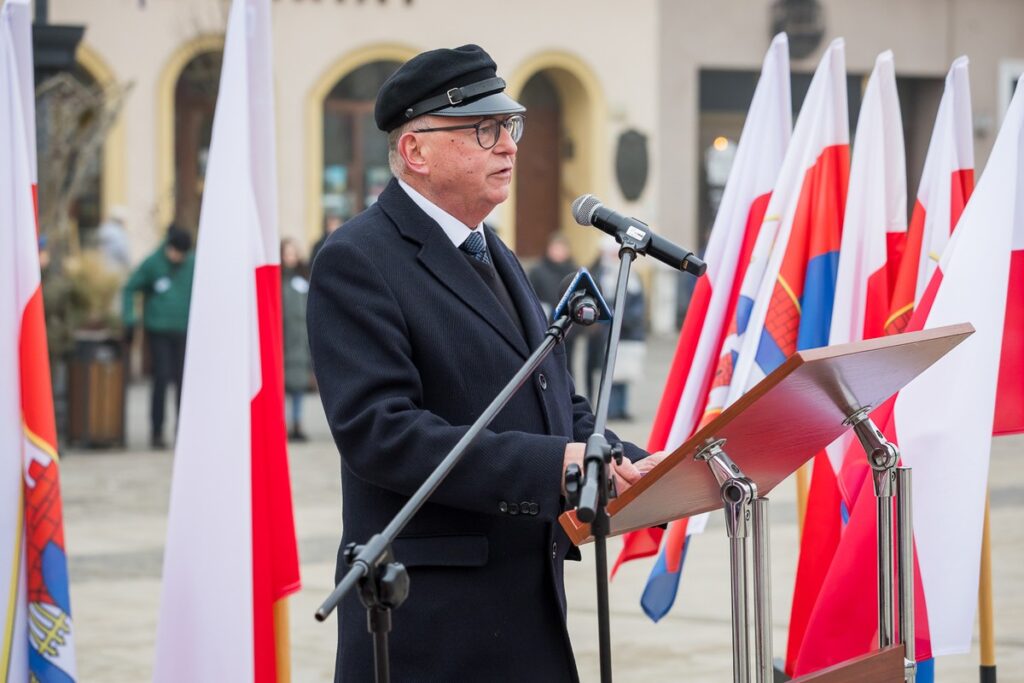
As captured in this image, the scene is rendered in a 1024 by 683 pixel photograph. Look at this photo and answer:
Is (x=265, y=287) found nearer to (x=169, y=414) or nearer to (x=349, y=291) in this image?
(x=349, y=291)

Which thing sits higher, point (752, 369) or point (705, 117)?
point (705, 117)

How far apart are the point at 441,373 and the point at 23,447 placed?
55.1 inches

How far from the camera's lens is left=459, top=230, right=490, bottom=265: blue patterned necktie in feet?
11.6

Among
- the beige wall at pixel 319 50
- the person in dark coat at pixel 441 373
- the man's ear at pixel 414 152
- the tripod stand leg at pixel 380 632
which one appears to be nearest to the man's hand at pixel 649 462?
the person in dark coat at pixel 441 373

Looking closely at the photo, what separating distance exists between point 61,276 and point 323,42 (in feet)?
31.0

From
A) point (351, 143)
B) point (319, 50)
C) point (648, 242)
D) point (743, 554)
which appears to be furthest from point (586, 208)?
point (351, 143)

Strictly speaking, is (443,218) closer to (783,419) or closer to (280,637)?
(783,419)

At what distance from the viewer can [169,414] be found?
50.3ft

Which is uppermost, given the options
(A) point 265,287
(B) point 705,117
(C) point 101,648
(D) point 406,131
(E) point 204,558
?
(B) point 705,117

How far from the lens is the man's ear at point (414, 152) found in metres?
3.45

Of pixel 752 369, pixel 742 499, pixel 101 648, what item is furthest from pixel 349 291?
pixel 101 648

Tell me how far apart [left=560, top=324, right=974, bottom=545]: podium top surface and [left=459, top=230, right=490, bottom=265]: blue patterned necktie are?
2.27 feet

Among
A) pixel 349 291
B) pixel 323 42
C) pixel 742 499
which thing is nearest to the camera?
pixel 742 499

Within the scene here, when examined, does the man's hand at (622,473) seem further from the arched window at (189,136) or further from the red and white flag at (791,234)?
the arched window at (189,136)
